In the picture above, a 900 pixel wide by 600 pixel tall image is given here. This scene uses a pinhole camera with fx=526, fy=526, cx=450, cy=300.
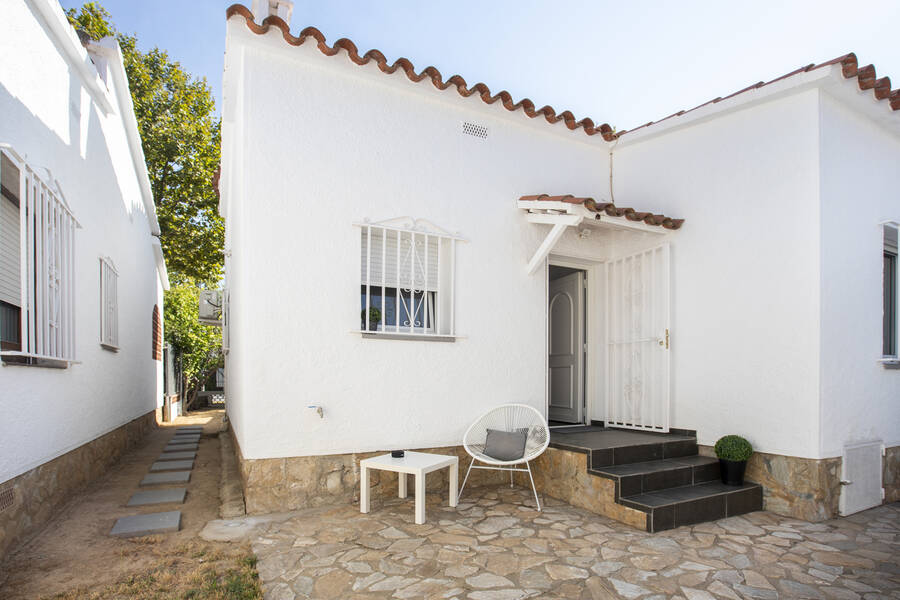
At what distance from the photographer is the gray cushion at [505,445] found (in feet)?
17.3

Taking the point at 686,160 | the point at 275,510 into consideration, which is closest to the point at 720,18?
the point at 686,160

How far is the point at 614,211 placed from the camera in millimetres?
5629

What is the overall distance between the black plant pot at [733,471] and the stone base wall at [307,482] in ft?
9.24

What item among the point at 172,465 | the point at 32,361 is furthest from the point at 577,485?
the point at 172,465

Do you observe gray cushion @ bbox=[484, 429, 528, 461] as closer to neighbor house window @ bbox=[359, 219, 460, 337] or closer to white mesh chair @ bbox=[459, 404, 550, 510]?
white mesh chair @ bbox=[459, 404, 550, 510]

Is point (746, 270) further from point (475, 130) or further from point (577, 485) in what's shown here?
point (475, 130)

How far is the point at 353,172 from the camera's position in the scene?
5238 mm

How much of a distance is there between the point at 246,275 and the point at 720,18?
6.30 m

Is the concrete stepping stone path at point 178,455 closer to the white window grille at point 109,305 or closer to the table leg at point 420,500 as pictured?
the white window grille at point 109,305

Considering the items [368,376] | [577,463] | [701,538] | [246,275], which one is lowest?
[701,538]

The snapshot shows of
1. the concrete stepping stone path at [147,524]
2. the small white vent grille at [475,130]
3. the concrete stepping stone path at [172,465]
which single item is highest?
the small white vent grille at [475,130]

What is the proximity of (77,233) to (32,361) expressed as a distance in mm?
1975

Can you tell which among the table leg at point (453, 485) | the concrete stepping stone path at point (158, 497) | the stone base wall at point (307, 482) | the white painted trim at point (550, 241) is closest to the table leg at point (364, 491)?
the stone base wall at point (307, 482)

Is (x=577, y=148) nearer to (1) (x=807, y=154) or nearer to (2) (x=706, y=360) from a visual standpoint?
(1) (x=807, y=154)
